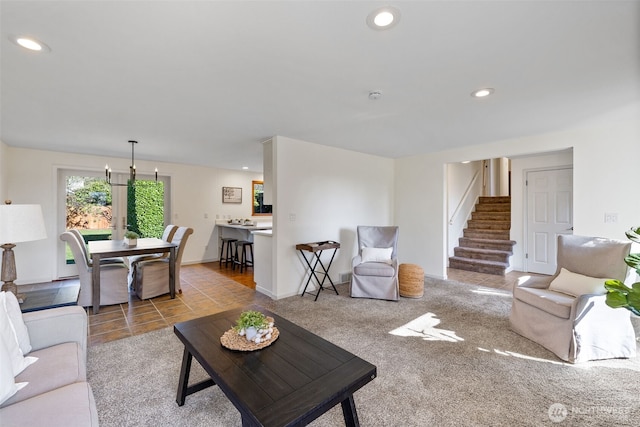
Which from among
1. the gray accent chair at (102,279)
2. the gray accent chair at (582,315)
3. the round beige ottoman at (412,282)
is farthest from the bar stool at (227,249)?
the gray accent chair at (582,315)

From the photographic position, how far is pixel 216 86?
2365 millimetres

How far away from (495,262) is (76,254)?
6.84 metres

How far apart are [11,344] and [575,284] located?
409cm

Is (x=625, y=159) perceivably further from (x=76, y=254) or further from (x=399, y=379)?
(x=76, y=254)

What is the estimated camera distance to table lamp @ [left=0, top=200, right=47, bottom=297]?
171 cm

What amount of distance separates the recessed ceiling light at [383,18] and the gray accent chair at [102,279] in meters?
4.00

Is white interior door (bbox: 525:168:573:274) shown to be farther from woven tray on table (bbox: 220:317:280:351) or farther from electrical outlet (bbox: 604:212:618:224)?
woven tray on table (bbox: 220:317:280:351)

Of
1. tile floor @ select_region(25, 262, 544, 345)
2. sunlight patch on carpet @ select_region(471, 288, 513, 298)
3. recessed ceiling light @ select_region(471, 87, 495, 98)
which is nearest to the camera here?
recessed ceiling light @ select_region(471, 87, 495, 98)

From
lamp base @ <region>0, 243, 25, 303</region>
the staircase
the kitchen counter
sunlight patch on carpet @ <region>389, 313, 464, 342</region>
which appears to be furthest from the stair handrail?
lamp base @ <region>0, 243, 25, 303</region>

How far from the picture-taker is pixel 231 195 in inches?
278

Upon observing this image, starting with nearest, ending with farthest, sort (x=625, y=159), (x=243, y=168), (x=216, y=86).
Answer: (x=216, y=86) → (x=625, y=159) → (x=243, y=168)

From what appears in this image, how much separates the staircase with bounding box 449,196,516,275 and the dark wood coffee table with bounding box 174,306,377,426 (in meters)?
5.04

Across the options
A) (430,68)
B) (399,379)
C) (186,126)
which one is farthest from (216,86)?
(399,379)

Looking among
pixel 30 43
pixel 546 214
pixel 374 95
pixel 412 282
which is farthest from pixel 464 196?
pixel 30 43
